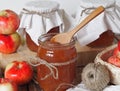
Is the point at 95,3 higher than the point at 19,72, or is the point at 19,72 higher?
the point at 95,3

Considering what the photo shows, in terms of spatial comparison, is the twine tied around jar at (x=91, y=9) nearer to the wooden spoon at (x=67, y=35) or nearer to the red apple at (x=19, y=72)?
the wooden spoon at (x=67, y=35)

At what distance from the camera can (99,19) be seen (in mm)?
821

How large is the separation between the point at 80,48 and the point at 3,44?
8.1 inches

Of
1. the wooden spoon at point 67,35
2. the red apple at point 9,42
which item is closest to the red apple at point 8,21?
the red apple at point 9,42

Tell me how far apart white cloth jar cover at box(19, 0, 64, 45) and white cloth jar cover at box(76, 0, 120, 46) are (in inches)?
2.8

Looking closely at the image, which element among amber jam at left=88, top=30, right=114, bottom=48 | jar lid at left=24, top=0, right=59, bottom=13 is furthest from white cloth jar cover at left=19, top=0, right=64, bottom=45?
amber jam at left=88, top=30, right=114, bottom=48

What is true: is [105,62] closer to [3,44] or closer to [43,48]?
[43,48]

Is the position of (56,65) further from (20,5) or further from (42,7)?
(20,5)

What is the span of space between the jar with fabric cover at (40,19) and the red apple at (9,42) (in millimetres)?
33

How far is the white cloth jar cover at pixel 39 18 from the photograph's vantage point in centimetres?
80

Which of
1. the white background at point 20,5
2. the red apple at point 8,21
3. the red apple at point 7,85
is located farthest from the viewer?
the white background at point 20,5

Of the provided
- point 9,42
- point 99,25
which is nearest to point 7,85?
point 9,42

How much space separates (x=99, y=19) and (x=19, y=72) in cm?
25

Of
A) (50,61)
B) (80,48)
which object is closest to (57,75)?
(50,61)
